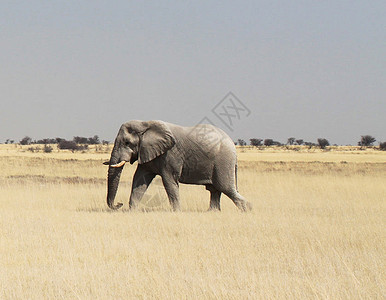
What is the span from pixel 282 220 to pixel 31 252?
203 inches

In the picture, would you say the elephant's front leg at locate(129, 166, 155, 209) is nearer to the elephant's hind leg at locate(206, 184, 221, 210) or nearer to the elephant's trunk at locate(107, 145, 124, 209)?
the elephant's trunk at locate(107, 145, 124, 209)

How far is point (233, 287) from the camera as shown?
241 inches

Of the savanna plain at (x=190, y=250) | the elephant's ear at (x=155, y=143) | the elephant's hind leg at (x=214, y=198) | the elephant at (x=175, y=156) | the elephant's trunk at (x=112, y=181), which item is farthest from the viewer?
the elephant's hind leg at (x=214, y=198)

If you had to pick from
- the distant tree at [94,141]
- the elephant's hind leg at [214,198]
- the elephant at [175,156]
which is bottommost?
the distant tree at [94,141]

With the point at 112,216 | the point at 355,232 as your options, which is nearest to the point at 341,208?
the point at 355,232

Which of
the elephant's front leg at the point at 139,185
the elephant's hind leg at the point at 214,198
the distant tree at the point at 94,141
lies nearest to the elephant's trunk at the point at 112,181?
the elephant's front leg at the point at 139,185

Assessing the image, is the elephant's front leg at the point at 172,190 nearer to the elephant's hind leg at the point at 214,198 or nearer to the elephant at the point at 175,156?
the elephant at the point at 175,156

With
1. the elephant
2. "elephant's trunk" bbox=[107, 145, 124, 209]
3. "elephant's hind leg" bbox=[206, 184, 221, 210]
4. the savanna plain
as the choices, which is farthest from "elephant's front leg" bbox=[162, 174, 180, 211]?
"elephant's trunk" bbox=[107, 145, 124, 209]

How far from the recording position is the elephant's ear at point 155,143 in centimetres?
1273

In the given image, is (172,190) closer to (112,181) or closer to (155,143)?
(155,143)

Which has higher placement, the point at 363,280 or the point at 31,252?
the point at 363,280

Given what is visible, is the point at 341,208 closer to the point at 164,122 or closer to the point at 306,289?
the point at 164,122

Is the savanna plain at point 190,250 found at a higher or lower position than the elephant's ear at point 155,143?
lower

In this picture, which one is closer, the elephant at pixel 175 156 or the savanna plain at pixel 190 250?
the savanna plain at pixel 190 250
